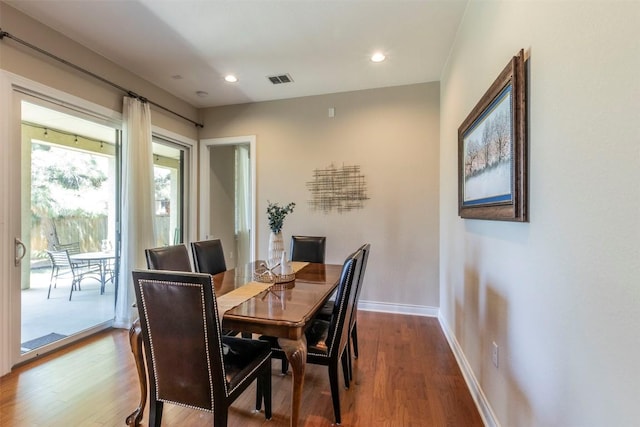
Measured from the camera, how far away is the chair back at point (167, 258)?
2098 millimetres

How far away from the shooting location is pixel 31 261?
2.54 metres

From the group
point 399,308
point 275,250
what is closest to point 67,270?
point 275,250

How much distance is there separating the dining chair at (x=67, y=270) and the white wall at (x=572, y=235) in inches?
146

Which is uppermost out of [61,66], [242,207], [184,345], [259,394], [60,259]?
[61,66]

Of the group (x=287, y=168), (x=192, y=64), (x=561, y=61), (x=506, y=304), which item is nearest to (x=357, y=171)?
(x=287, y=168)

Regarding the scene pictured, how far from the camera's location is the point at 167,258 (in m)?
2.24

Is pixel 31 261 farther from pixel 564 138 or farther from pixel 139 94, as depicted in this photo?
pixel 564 138

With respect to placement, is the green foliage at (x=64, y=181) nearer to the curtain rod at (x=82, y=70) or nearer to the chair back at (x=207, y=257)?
the curtain rod at (x=82, y=70)

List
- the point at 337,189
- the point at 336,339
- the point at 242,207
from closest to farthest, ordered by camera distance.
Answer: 1. the point at 336,339
2. the point at 337,189
3. the point at 242,207

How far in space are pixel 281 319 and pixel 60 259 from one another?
272cm

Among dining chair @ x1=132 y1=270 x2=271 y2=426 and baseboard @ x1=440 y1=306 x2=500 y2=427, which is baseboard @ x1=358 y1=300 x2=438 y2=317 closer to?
baseboard @ x1=440 y1=306 x2=500 y2=427

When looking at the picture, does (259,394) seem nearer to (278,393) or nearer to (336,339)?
(278,393)

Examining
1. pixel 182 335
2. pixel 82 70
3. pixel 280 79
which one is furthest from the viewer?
pixel 280 79

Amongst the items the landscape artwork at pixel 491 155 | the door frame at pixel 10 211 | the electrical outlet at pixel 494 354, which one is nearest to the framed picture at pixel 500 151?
the landscape artwork at pixel 491 155
